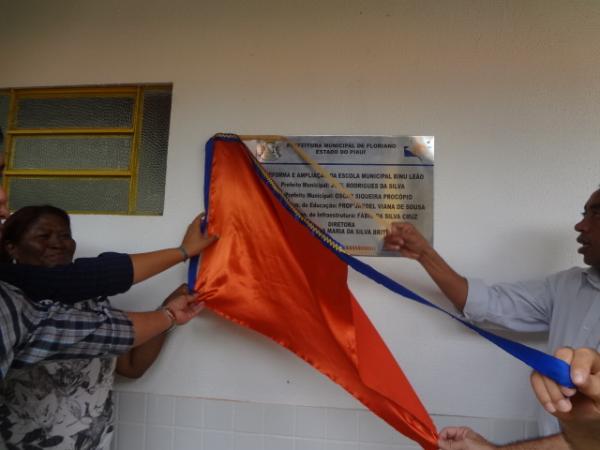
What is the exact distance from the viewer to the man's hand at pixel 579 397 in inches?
24.8

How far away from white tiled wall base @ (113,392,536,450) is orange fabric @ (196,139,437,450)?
30cm

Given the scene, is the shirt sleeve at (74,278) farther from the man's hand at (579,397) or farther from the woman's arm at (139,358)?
the man's hand at (579,397)

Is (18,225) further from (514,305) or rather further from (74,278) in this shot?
(514,305)

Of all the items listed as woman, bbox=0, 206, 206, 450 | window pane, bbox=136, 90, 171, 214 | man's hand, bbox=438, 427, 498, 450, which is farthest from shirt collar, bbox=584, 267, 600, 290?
window pane, bbox=136, 90, 171, 214

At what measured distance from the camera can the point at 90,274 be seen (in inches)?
46.9

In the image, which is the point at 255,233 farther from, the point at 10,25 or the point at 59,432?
the point at 10,25

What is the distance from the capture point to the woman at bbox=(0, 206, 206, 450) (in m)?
1.17

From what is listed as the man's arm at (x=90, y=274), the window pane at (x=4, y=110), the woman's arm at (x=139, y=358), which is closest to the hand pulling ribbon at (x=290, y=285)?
the man's arm at (x=90, y=274)

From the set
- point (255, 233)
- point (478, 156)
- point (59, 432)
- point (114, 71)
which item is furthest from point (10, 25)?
point (478, 156)

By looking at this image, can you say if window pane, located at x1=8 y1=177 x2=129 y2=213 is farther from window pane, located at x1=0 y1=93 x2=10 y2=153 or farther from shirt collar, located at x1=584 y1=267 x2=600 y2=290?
shirt collar, located at x1=584 y1=267 x2=600 y2=290

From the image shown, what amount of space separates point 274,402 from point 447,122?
49.3 inches

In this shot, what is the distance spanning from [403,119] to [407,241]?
0.48 m

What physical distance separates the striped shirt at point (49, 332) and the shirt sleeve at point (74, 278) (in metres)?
0.07

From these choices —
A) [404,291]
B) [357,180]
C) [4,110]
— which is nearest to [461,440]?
[404,291]
